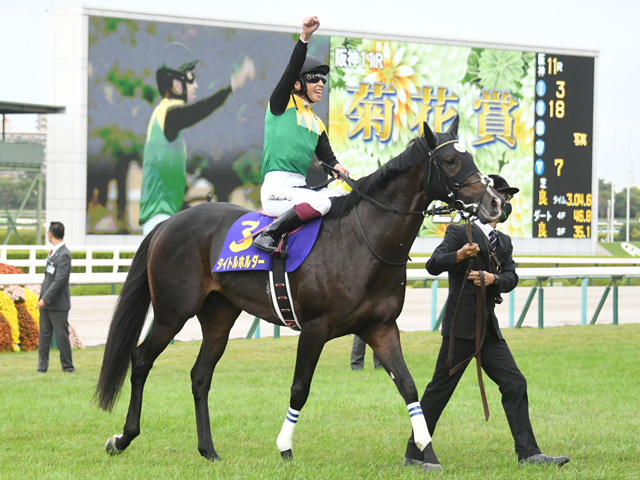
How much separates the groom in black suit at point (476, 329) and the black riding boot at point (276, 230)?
2.75 feet

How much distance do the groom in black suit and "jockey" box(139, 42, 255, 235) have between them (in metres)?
21.8

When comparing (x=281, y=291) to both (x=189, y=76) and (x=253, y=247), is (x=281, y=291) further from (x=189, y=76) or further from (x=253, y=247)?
(x=189, y=76)

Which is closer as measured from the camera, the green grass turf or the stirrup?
the green grass turf

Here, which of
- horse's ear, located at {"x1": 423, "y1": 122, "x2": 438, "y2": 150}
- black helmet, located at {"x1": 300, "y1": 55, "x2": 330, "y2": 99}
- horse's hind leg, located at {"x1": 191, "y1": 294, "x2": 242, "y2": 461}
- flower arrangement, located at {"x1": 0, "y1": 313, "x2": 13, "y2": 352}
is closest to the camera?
horse's ear, located at {"x1": 423, "y1": 122, "x2": 438, "y2": 150}

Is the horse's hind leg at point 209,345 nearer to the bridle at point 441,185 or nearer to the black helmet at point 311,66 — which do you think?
the bridle at point 441,185

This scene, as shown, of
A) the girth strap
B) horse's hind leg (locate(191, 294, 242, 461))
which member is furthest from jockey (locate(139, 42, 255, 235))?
the girth strap

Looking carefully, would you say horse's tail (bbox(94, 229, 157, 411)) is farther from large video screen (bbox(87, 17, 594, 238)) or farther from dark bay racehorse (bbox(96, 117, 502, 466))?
large video screen (bbox(87, 17, 594, 238))

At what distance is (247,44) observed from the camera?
28234 millimetres

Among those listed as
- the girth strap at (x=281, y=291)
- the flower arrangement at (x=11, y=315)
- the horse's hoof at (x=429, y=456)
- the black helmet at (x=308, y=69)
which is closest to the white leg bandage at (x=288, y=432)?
the girth strap at (x=281, y=291)

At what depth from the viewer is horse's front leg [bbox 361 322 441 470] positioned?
4.89m

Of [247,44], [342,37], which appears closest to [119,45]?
[247,44]

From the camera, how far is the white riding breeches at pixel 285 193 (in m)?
5.28

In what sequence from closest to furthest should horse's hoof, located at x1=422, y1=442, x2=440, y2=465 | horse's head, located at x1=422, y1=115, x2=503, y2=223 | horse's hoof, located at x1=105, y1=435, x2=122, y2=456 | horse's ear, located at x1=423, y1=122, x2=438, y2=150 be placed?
horse's head, located at x1=422, y1=115, x2=503, y2=223 < horse's ear, located at x1=423, y1=122, x2=438, y2=150 < horse's hoof, located at x1=422, y1=442, x2=440, y2=465 < horse's hoof, located at x1=105, y1=435, x2=122, y2=456

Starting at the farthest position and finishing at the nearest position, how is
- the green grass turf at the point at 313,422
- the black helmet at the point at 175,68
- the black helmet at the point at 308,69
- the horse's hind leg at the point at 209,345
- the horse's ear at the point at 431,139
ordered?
the black helmet at the point at 175,68 < the horse's hind leg at the point at 209,345 < the black helmet at the point at 308,69 < the green grass turf at the point at 313,422 < the horse's ear at the point at 431,139
